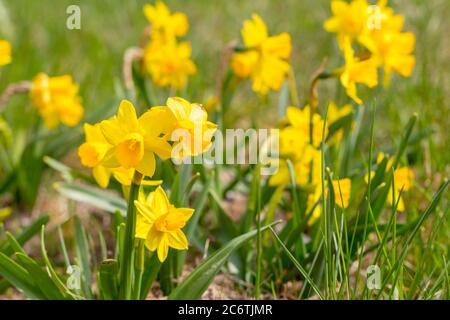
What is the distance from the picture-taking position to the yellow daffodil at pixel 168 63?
2.61m

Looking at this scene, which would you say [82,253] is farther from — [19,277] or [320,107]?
[320,107]

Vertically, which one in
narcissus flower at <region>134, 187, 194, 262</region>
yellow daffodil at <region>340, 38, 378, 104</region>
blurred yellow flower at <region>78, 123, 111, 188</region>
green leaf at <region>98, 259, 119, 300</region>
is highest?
yellow daffodil at <region>340, 38, 378, 104</region>

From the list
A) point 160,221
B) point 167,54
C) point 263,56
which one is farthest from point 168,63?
point 160,221

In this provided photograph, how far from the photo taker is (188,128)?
139cm

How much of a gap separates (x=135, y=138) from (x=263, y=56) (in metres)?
1.08

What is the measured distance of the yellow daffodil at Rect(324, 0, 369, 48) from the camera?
7.54 feet

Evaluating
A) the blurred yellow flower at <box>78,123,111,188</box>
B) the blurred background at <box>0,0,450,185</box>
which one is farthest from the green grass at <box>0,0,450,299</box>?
the blurred yellow flower at <box>78,123,111,188</box>

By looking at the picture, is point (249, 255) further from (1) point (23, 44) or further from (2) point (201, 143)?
(1) point (23, 44)

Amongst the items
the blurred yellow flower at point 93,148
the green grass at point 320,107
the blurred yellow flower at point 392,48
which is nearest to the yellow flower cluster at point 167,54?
the green grass at point 320,107

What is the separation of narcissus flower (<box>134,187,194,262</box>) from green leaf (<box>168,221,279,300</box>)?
12cm

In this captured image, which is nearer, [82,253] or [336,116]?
[82,253]

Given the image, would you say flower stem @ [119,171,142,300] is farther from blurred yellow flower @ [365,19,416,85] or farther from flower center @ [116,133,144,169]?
blurred yellow flower @ [365,19,416,85]
